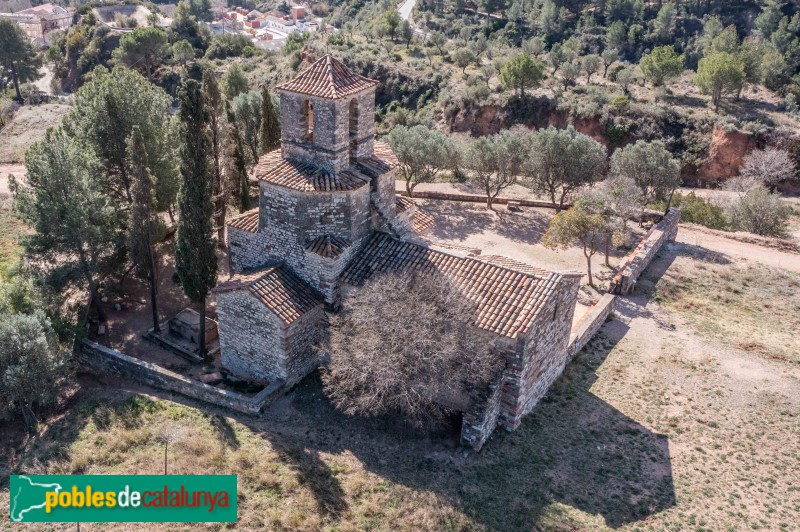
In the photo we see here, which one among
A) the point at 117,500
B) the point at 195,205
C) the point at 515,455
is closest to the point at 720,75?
the point at 515,455

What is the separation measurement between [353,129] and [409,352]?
8.69 meters

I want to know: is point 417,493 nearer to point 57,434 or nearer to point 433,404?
point 433,404

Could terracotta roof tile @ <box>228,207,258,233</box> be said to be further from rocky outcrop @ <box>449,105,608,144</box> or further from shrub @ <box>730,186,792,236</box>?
rocky outcrop @ <box>449,105,608,144</box>

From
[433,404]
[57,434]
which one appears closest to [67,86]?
[57,434]

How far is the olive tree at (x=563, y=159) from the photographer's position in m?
36.9

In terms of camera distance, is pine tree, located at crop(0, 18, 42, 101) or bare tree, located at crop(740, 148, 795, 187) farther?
pine tree, located at crop(0, 18, 42, 101)

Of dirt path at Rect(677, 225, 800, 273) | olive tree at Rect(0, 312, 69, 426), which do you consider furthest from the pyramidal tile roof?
dirt path at Rect(677, 225, 800, 273)

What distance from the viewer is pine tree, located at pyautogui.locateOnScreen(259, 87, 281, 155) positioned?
34.7 m

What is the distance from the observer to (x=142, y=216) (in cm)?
2478

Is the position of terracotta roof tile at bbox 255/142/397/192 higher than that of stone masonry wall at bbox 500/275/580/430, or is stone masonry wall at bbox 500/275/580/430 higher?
terracotta roof tile at bbox 255/142/397/192

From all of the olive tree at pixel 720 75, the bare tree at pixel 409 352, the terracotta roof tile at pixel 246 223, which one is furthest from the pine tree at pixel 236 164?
the olive tree at pixel 720 75

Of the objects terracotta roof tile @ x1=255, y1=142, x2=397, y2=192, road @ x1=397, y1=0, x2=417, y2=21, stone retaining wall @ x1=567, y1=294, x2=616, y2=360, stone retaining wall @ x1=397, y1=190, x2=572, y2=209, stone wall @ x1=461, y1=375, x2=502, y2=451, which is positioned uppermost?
terracotta roof tile @ x1=255, y1=142, x2=397, y2=192

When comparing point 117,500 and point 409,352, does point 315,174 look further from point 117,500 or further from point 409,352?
point 117,500

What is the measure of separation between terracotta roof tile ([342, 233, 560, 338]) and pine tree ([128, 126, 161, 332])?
854cm
